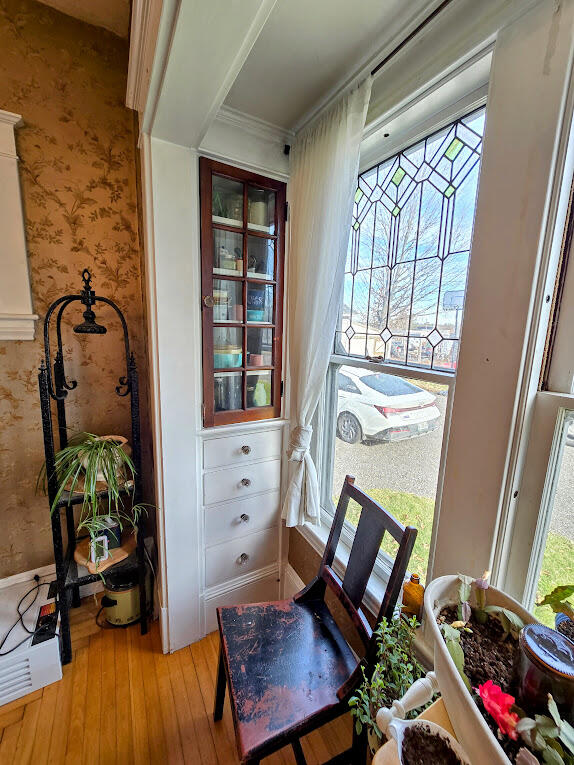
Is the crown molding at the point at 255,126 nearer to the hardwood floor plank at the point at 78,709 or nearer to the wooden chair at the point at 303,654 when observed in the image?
the wooden chair at the point at 303,654

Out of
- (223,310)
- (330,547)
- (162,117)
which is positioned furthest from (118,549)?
(162,117)

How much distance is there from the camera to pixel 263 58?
108 cm

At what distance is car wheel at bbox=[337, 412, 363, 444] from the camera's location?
58.8 inches

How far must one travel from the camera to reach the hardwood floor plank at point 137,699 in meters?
1.18

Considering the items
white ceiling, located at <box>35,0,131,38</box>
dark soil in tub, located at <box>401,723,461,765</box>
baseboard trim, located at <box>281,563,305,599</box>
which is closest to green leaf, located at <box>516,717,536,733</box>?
dark soil in tub, located at <box>401,723,461,765</box>

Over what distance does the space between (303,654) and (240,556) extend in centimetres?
66

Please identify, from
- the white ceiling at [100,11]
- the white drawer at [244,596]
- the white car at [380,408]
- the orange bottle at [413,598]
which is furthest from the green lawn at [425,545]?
the white ceiling at [100,11]

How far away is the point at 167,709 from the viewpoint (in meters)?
1.32

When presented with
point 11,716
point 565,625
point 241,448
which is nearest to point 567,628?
point 565,625

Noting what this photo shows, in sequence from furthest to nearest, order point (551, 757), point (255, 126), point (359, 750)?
1. point (255, 126)
2. point (359, 750)
3. point (551, 757)

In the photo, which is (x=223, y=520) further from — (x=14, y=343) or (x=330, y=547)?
(x=14, y=343)

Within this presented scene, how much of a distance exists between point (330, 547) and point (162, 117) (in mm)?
1677

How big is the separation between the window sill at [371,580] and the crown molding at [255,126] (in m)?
1.85

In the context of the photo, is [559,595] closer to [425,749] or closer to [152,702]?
[425,749]
